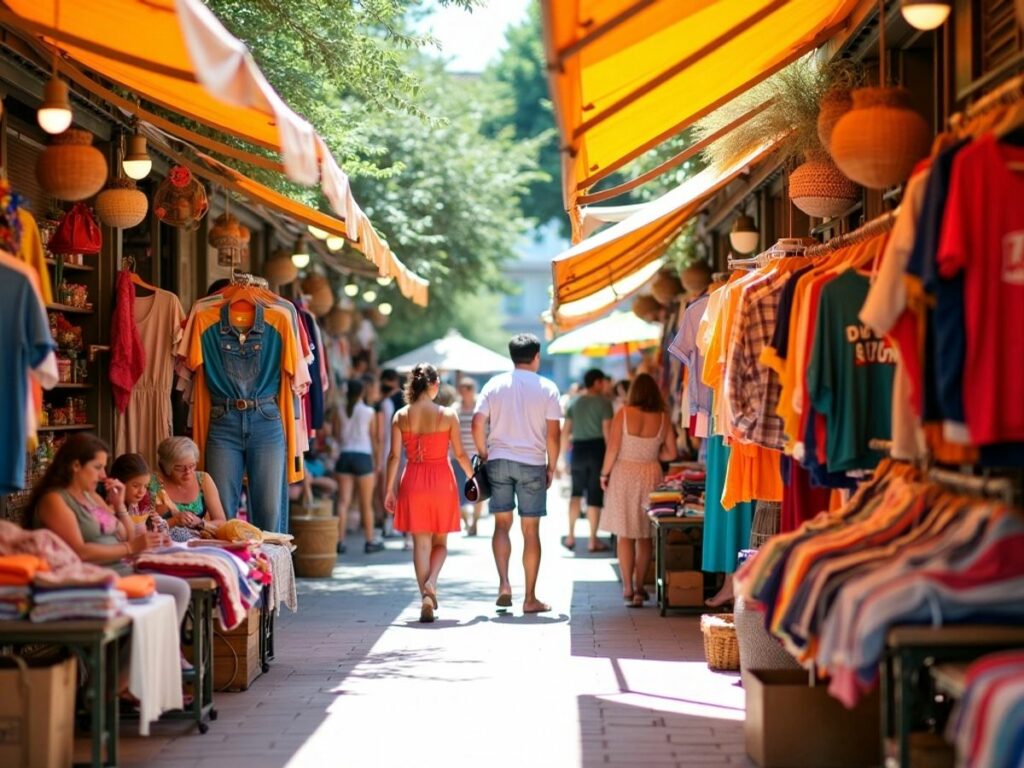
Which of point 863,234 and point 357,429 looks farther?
point 357,429

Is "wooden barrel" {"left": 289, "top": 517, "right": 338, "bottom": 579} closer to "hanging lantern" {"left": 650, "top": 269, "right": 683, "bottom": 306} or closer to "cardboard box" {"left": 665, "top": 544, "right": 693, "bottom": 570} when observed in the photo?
"cardboard box" {"left": 665, "top": 544, "right": 693, "bottom": 570}

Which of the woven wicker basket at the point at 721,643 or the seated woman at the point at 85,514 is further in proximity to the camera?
the woven wicker basket at the point at 721,643

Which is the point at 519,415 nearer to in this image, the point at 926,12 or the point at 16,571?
the point at 926,12

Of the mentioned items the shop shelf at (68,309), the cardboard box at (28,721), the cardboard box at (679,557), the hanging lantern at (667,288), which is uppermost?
the hanging lantern at (667,288)

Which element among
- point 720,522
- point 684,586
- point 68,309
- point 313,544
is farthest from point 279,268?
point 720,522

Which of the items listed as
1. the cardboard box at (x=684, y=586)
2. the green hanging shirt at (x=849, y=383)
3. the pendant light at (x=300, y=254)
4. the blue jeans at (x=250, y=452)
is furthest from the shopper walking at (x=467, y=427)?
the green hanging shirt at (x=849, y=383)

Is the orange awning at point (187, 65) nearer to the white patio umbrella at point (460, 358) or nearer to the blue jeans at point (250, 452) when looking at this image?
the blue jeans at point (250, 452)

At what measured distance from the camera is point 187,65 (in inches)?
265

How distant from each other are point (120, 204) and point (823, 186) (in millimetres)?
4122

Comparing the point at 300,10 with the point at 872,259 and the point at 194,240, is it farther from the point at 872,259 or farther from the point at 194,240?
the point at 872,259

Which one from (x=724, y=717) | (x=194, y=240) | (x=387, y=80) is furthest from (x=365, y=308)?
(x=724, y=717)

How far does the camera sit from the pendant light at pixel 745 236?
1154cm

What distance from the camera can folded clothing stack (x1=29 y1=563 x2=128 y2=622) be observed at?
215 inches

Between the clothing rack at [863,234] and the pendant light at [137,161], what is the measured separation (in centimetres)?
397
